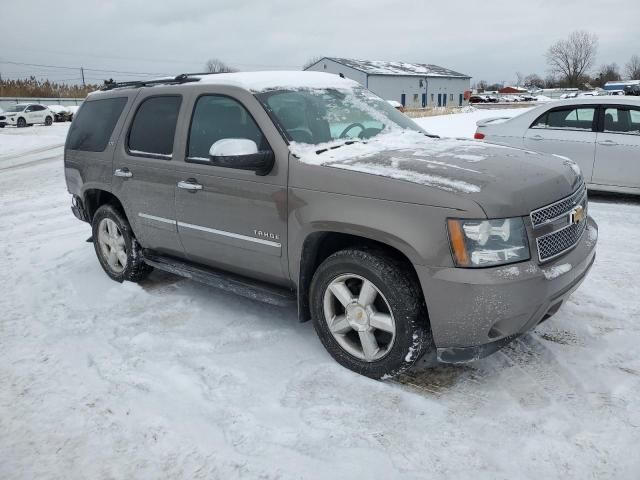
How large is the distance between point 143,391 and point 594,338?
3.02 metres

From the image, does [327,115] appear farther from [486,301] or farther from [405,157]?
[486,301]

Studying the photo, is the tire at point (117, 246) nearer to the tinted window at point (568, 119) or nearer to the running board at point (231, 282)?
the running board at point (231, 282)

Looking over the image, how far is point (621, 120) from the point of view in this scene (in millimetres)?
7547

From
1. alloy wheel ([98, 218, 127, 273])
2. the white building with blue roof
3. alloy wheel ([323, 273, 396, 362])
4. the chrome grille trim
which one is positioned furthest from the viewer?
the white building with blue roof

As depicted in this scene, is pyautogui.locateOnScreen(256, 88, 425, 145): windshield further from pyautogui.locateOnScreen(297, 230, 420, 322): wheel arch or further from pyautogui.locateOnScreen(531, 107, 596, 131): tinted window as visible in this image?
pyautogui.locateOnScreen(531, 107, 596, 131): tinted window

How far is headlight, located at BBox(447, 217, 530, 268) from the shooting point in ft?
9.15

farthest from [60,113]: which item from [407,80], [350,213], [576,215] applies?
[407,80]

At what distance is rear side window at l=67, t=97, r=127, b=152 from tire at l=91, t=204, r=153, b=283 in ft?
2.05

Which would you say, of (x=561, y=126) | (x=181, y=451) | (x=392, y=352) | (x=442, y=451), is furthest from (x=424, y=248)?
(x=561, y=126)

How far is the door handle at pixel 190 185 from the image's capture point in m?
3.98

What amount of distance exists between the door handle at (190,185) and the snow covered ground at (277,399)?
1046 mm

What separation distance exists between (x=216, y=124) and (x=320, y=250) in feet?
4.25

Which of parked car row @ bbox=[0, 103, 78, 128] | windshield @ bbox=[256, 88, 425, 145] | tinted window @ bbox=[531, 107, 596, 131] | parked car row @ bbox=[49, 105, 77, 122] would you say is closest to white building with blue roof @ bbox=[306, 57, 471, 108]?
parked car row @ bbox=[49, 105, 77, 122]

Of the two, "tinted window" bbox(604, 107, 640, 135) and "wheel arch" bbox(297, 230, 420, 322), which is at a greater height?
"tinted window" bbox(604, 107, 640, 135)
